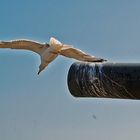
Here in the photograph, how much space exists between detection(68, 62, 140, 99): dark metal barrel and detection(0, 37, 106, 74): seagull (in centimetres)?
12

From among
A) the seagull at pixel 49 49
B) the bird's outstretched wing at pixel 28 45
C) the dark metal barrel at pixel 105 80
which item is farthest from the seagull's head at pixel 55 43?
the dark metal barrel at pixel 105 80

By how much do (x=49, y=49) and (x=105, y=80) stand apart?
94cm

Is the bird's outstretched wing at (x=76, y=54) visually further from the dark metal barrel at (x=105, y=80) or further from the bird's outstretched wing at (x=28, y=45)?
the bird's outstretched wing at (x=28, y=45)

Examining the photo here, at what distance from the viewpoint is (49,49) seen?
470 centimetres

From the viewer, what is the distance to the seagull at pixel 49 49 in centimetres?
452

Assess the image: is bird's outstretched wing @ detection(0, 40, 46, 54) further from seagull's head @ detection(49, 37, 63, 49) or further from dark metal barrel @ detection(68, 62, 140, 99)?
dark metal barrel @ detection(68, 62, 140, 99)

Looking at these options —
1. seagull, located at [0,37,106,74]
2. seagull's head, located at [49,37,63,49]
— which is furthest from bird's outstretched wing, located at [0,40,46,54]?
seagull's head, located at [49,37,63,49]

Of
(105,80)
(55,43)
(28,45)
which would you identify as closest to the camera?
(105,80)

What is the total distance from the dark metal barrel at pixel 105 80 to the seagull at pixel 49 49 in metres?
0.12

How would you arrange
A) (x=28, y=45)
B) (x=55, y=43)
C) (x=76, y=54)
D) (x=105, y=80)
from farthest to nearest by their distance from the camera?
(x=28, y=45) < (x=55, y=43) < (x=76, y=54) < (x=105, y=80)

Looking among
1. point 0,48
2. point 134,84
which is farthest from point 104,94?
point 0,48

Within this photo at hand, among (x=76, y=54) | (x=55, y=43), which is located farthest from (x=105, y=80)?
(x=55, y=43)

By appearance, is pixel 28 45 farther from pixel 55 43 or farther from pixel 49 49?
pixel 55 43

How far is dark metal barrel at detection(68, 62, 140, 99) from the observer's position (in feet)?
12.9
